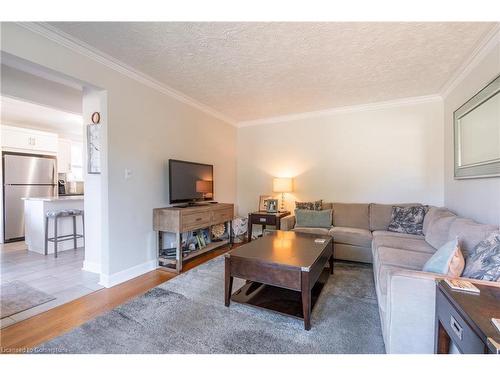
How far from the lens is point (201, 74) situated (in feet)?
8.98

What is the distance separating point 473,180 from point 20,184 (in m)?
7.11

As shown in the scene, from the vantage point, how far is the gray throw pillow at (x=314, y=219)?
3490 mm

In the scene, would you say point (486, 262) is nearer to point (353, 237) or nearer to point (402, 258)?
point (402, 258)

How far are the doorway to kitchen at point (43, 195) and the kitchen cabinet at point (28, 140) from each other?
13mm

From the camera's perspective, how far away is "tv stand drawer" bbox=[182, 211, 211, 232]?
9.57 feet

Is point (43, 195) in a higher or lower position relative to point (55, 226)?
higher

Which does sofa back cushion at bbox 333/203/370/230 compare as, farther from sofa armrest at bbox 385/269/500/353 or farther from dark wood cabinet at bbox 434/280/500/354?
dark wood cabinet at bbox 434/280/500/354

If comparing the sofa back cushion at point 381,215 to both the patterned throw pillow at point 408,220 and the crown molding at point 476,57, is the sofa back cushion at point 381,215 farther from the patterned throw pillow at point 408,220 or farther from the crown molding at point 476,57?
the crown molding at point 476,57

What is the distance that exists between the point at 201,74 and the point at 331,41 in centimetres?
147

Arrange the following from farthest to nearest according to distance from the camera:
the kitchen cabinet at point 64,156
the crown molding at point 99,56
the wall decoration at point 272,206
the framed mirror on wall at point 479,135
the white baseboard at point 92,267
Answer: the kitchen cabinet at point 64,156 → the wall decoration at point 272,206 → the white baseboard at point 92,267 → the framed mirror on wall at point 479,135 → the crown molding at point 99,56

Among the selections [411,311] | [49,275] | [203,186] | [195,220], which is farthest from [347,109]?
[49,275]

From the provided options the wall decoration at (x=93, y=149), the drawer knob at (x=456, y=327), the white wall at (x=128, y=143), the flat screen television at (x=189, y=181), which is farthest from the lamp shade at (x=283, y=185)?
the drawer knob at (x=456, y=327)

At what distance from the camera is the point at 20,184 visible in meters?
4.46

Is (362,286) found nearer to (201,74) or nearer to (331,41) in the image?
(331,41)
